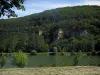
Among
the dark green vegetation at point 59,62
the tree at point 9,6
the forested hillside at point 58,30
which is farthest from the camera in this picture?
the forested hillside at point 58,30

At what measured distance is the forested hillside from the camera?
129375 mm

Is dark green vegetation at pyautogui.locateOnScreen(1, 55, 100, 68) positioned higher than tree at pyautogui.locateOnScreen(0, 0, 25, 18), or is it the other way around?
tree at pyautogui.locateOnScreen(0, 0, 25, 18)

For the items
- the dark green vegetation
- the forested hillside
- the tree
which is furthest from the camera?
the forested hillside

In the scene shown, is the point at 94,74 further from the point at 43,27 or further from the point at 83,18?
the point at 43,27

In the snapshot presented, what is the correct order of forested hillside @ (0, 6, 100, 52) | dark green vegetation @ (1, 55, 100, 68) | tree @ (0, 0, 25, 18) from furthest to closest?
forested hillside @ (0, 6, 100, 52)
dark green vegetation @ (1, 55, 100, 68)
tree @ (0, 0, 25, 18)

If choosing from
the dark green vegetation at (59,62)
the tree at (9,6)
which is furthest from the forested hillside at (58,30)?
the tree at (9,6)

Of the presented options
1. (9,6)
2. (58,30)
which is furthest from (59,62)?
(58,30)

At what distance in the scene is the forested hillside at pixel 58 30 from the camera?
129m

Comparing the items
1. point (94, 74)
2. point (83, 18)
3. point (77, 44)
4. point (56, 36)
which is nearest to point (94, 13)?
point (83, 18)

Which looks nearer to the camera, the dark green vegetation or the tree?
the tree

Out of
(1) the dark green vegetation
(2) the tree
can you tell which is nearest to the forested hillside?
(1) the dark green vegetation

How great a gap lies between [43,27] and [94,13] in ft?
115

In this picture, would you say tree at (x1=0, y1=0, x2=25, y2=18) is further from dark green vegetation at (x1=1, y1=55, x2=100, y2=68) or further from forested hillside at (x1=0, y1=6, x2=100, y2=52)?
forested hillside at (x1=0, y1=6, x2=100, y2=52)

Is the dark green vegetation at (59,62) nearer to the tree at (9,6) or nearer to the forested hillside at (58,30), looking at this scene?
the tree at (9,6)
